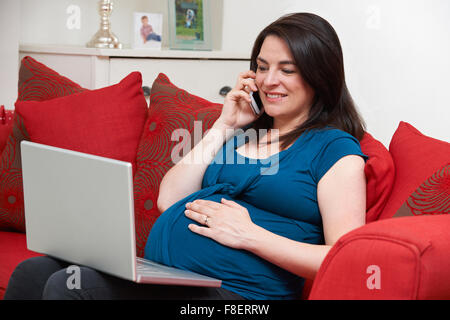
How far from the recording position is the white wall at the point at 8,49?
2.56 metres

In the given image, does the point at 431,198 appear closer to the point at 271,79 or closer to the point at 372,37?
the point at 271,79

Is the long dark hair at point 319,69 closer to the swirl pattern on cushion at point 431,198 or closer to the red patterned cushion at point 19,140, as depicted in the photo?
the swirl pattern on cushion at point 431,198

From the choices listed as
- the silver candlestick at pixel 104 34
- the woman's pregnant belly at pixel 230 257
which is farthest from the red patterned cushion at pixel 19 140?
the silver candlestick at pixel 104 34

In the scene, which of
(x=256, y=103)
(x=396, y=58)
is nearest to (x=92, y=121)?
(x=256, y=103)

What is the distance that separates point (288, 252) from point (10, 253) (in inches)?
33.3

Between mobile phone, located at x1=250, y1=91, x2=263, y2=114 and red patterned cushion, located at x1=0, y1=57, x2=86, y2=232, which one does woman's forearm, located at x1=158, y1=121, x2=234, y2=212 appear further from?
red patterned cushion, located at x1=0, y1=57, x2=86, y2=232

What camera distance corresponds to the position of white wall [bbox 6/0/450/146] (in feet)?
8.19

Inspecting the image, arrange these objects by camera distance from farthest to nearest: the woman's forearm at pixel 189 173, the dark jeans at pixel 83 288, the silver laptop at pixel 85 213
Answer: the woman's forearm at pixel 189 173, the dark jeans at pixel 83 288, the silver laptop at pixel 85 213

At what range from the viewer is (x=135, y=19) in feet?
9.46

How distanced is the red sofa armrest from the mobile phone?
68 cm

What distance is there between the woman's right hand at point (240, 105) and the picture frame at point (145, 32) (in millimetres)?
1350
